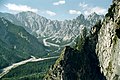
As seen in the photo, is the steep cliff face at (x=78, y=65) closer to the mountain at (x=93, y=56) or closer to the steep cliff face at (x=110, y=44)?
the mountain at (x=93, y=56)

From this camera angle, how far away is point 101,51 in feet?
562

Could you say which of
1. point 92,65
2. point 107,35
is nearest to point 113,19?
point 107,35

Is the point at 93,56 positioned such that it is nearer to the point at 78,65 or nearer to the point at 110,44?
the point at 78,65

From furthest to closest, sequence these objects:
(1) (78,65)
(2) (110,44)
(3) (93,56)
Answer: (3) (93,56) → (1) (78,65) → (2) (110,44)

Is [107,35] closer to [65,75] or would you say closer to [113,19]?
[113,19]

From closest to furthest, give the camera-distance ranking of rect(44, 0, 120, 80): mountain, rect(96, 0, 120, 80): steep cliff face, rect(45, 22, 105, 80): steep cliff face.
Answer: rect(96, 0, 120, 80): steep cliff face, rect(44, 0, 120, 80): mountain, rect(45, 22, 105, 80): steep cliff face

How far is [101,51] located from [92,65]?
12.5 meters

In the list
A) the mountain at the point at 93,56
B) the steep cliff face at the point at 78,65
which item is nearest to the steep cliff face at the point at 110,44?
the mountain at the point at 93,56

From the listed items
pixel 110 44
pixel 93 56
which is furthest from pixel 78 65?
pixel 110 44

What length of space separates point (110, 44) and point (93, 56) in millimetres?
25979

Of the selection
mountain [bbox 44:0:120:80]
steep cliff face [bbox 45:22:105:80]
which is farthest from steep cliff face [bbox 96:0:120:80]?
steep cliff face [bbox 45:22:105:80]

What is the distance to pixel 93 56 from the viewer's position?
18075cm

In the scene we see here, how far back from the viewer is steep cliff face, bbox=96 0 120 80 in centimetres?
14354

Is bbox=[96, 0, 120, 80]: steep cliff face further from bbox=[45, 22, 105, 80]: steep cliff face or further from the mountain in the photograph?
bbox=[45, 22, 105, 80]: steep cliff face
